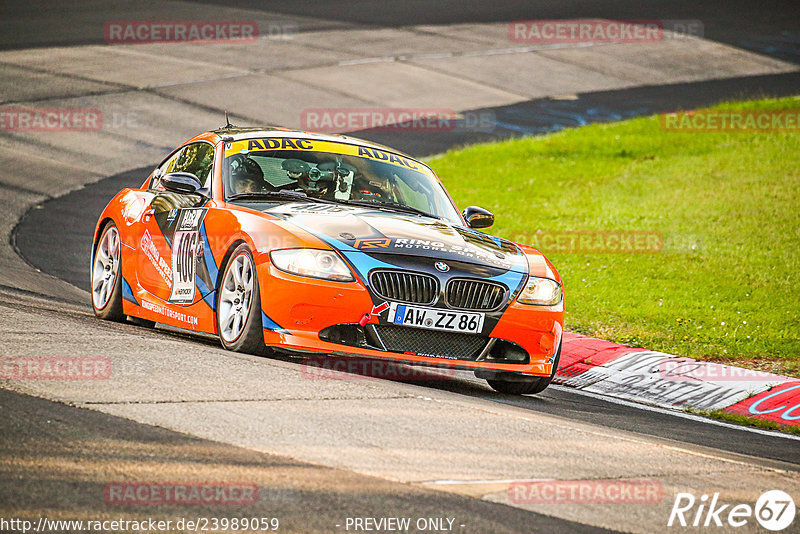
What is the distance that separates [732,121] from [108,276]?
18.4 m

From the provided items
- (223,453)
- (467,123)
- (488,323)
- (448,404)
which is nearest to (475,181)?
(467,123)

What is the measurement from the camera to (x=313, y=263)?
7113mm

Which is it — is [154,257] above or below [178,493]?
below

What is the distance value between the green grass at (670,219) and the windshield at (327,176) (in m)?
3.02

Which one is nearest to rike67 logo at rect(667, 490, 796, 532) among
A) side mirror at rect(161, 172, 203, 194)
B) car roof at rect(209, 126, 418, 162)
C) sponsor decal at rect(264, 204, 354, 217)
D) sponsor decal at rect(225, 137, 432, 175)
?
sponsor decal at rect(264, 204, 354, 217)

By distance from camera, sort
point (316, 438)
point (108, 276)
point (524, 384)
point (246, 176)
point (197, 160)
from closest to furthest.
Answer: point (316, 438)
point (524, 384)
point (246, 176)
point (197, 160)
point (108, 276)

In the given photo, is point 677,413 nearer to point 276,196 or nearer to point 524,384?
point 524,384

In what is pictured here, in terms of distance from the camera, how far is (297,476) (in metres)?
4.58

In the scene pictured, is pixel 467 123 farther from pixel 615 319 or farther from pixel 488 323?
pixel 488 323

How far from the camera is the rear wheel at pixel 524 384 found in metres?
7.91

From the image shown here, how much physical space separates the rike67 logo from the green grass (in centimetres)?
538

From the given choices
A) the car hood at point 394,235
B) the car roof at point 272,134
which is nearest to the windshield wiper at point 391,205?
the car hood at point 394,235

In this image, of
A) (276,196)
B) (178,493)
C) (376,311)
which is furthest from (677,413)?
(178,493)

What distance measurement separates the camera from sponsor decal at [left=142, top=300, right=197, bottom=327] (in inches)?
321
